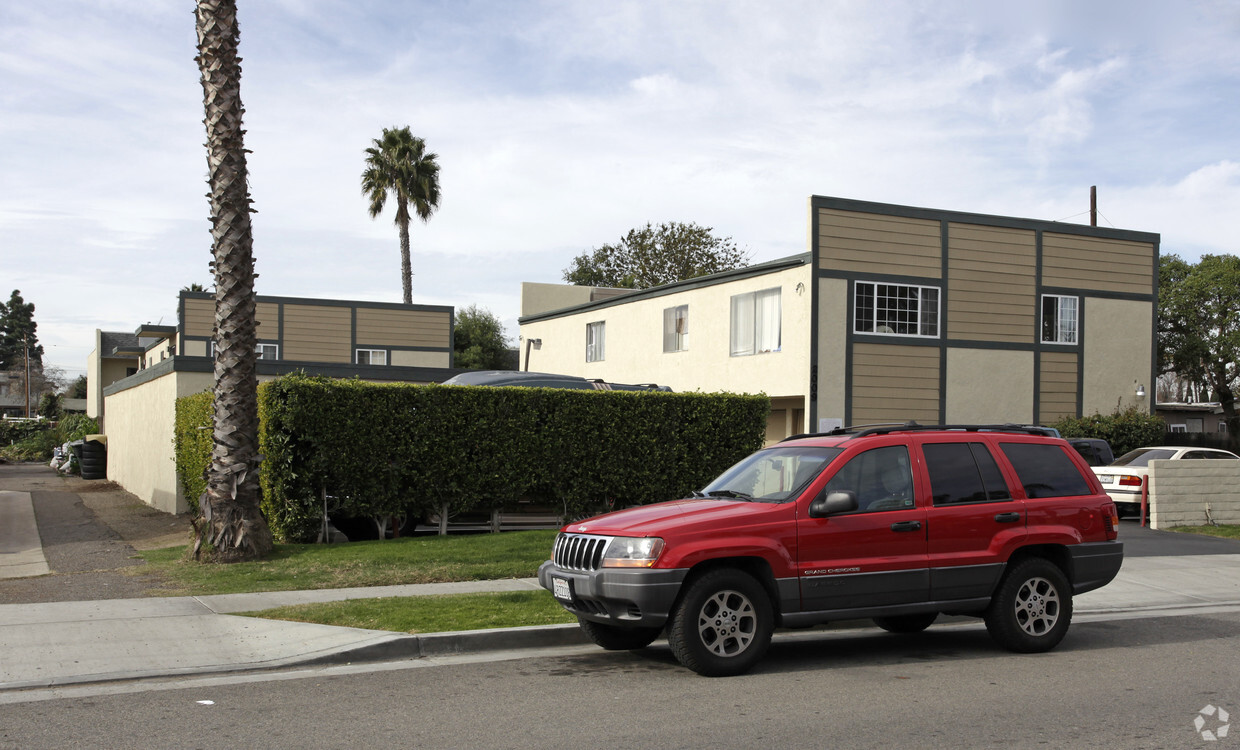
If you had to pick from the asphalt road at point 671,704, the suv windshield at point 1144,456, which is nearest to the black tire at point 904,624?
the asphalt road at point 671,704

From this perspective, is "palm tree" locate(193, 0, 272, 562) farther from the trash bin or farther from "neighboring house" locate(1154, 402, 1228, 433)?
"neighboring house" locate(1154, 402, 1228, 433)

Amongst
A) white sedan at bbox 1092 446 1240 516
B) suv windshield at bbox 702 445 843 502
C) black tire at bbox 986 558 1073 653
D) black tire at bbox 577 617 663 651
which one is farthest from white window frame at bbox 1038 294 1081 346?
black tire at bbox 577 617 663 651

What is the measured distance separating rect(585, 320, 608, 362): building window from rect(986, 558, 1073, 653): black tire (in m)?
24.4

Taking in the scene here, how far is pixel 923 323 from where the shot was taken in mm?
25234

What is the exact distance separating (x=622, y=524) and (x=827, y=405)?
659 inches

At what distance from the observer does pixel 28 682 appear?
23.5 ft

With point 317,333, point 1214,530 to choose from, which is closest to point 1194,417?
point 1214,530

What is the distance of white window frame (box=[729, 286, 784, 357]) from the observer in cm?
2512

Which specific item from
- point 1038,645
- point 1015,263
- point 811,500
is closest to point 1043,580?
point 1038,645

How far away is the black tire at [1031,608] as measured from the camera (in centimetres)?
847

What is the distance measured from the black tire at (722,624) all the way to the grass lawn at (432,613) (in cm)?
206

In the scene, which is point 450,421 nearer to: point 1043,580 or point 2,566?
point 2,566

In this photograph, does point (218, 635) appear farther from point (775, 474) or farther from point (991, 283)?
point (991, 283)

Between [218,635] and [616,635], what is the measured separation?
10.7 feet
